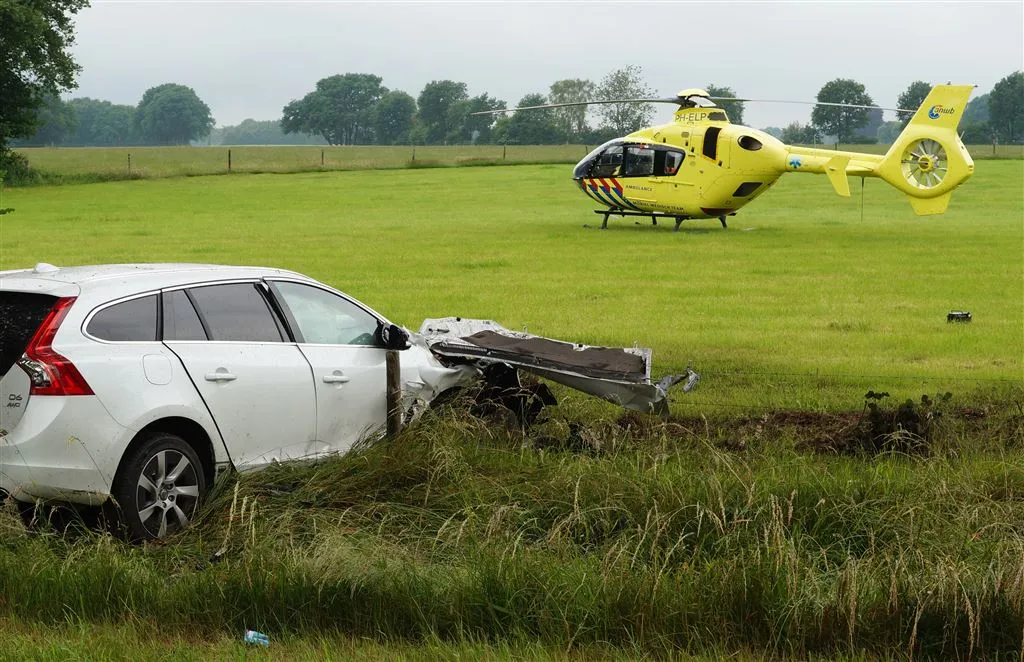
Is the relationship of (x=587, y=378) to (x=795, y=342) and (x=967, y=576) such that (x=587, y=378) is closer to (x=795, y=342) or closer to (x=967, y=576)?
(x=967, y=576)

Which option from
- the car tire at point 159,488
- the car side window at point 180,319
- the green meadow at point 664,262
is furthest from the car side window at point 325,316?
the green meadow at point 664,262

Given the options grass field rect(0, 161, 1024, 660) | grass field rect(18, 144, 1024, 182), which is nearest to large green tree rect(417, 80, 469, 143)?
grass field rect(18, 144, 1024, 182)

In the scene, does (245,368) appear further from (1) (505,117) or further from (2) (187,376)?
(1) (505,117)

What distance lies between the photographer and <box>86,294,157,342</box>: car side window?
7.29 m

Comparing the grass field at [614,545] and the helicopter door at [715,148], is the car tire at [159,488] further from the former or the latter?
the helicopter door at [715,148]

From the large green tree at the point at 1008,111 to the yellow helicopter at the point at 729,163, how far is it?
113 metres

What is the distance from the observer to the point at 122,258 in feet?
93.4

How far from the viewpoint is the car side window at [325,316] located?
885 centimetres

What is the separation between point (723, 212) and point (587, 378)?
2729 centimetres

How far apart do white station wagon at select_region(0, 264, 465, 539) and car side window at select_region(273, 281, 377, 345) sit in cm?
1

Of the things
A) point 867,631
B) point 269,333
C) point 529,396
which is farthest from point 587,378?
point 867,631

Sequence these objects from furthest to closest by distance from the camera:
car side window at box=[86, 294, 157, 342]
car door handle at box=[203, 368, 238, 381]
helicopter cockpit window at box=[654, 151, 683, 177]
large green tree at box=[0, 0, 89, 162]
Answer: large green tree at box=[0, 0, 89, 162] → helicopter cockpit window at box=[654, 151, 683, 177] → car door handle at box=[203, 368, 238, 381] → car side window at box=[86, 294, 157, 342]

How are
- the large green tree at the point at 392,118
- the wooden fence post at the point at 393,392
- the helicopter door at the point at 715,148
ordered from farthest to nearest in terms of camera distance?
the large green tree at the point at 392,118
the helicopter door at the point at 715,148
the wooden fence post at the point at 393,392

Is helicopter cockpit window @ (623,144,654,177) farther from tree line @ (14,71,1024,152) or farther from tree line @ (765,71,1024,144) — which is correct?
tree line @ (765,71,1024,144)
